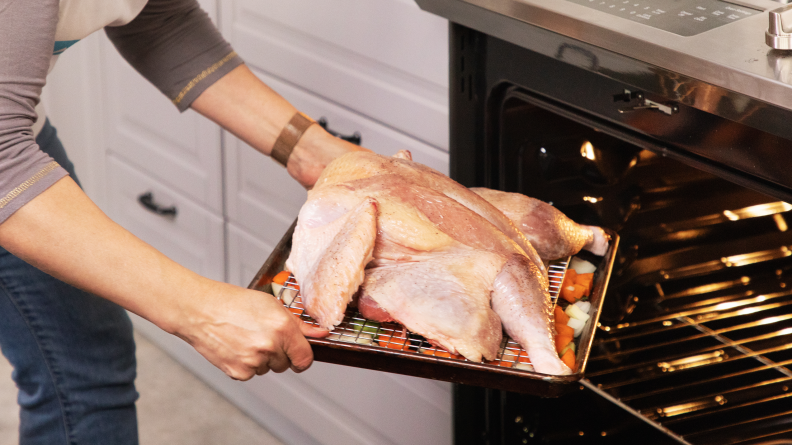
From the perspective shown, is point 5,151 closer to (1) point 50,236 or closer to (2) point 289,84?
(1) point 50,236

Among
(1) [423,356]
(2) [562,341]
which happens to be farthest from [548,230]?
(1) [423,356]

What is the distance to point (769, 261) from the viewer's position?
1.25 m

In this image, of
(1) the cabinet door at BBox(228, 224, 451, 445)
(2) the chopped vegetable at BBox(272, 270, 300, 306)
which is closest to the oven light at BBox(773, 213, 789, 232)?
(1) the cabinet door at BBox(228, 224, 451, 445)

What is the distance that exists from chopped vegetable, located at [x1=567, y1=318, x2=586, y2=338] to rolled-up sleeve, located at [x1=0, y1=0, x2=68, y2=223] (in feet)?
2.01

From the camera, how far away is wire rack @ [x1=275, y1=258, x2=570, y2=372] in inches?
34.2

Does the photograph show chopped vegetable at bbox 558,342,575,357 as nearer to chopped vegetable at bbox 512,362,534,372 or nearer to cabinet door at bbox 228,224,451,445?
chopped vegetable at bbox 512,362,534,372

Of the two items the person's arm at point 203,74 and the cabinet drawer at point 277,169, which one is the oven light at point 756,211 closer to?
the cabinet drawer at point 277,169

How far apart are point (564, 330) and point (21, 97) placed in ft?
2.21

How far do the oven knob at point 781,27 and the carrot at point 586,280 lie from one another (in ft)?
1.20

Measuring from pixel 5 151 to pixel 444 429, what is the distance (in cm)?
100

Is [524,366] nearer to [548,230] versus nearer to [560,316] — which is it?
[560,316]

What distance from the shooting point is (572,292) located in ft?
3.25

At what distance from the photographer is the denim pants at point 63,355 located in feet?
4.19

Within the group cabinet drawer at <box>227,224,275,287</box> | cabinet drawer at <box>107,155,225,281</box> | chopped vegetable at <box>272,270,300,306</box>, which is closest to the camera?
chopped vegetable at <box>272,270,300,306</box>
